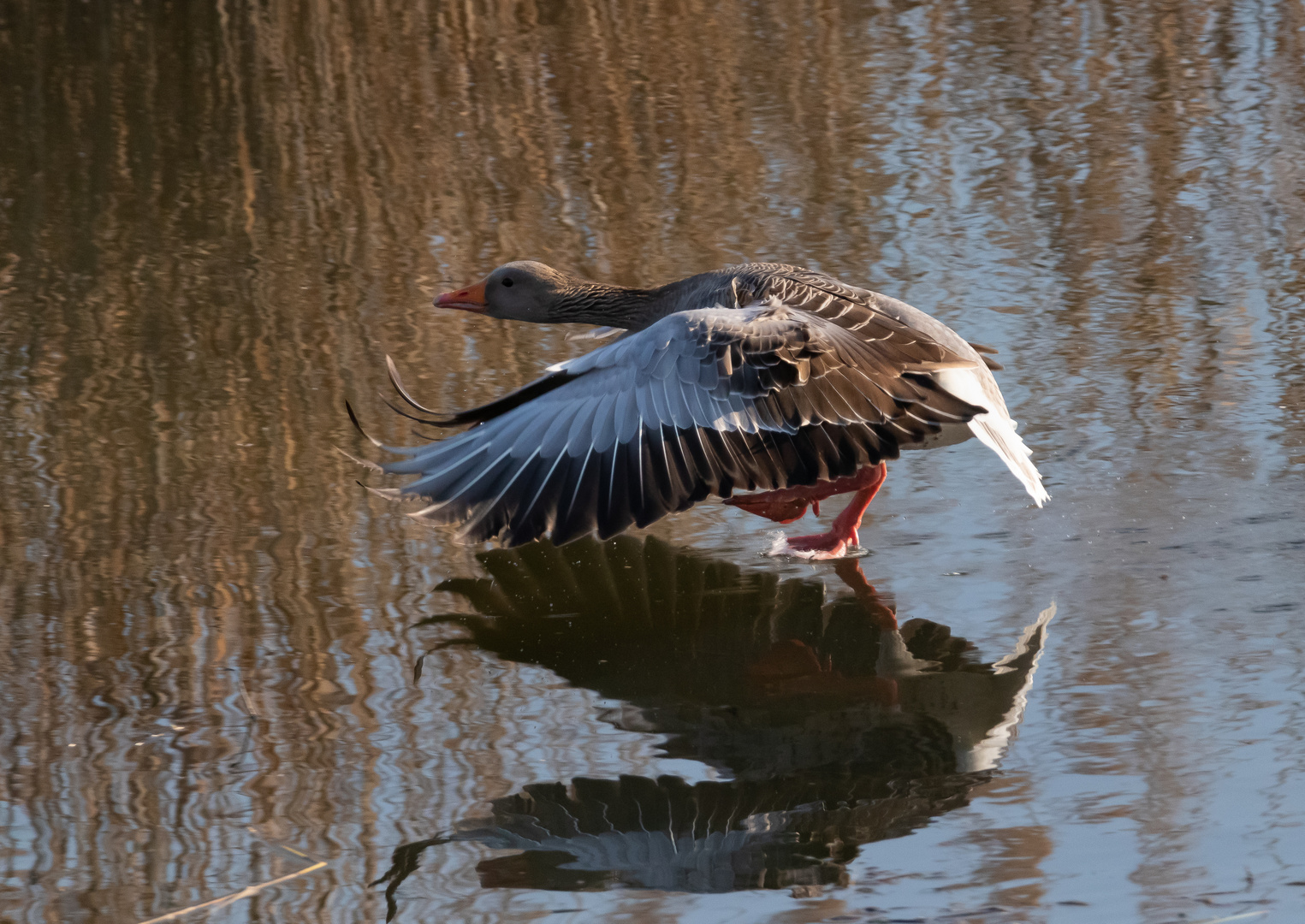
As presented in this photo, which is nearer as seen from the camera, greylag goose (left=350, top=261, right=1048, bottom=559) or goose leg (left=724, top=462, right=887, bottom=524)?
greylag goose (left=350, top=261, right=1048, bottom=559)

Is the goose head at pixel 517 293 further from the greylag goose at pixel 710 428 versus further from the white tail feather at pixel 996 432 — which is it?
the white tail feather at pixel 996 432

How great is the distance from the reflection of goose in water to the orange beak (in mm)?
1767

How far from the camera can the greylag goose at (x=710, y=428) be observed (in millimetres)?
4574

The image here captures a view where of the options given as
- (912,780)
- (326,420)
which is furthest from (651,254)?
(912,780)

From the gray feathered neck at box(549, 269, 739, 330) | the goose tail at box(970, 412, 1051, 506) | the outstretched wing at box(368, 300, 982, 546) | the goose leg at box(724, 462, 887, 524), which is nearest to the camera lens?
the outstretched wing at box(368, 300, 982, 546)

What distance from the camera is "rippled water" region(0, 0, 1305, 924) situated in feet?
11.6

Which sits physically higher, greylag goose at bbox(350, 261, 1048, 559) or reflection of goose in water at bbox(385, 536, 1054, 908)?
greylag goose at bbox(350, 261, 1048, 559)

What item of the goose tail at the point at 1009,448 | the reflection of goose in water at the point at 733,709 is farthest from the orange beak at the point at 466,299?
the goose tail at the point at 1009,448

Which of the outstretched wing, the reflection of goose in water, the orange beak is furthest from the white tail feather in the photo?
the orange beak

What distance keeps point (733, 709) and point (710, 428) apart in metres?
0.90

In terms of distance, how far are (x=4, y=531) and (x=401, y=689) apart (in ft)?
6.78

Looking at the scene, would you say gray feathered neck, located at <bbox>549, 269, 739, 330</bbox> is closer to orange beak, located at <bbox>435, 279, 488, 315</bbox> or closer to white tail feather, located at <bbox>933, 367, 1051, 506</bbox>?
orange beak, located at <bbox>435, 279, 488, 315</bbox>

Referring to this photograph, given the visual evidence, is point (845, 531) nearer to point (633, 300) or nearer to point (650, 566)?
point (650, 566)

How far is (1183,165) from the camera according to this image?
9.49 meters
